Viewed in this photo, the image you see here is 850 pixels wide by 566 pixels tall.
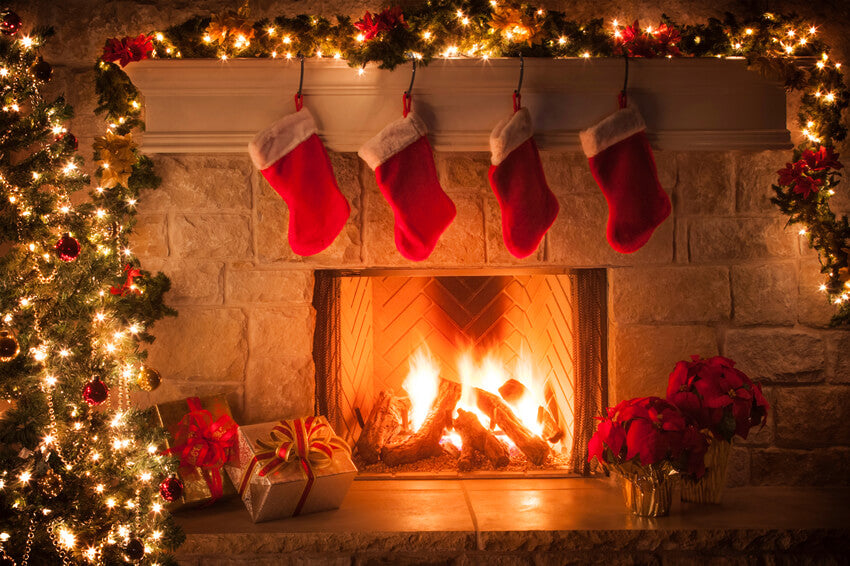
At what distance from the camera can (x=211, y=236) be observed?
2262mm

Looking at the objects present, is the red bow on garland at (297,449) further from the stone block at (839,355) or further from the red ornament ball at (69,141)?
the stone block at (839,355)

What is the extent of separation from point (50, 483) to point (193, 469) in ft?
1.31

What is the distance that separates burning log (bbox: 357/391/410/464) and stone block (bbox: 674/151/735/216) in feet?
3.99

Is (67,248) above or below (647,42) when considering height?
below

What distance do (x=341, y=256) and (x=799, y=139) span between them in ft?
5.12

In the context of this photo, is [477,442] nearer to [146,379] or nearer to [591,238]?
[591,238]

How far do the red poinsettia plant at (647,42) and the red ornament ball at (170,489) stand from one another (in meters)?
1.83

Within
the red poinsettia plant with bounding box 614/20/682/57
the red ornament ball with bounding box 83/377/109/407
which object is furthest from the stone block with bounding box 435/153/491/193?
the red ornament ball with bounding box 83/377/109/407

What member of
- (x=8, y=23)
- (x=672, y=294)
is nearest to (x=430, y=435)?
(x=672, y=294)

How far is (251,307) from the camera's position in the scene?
227 centimetres

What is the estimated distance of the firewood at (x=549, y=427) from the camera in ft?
8.33

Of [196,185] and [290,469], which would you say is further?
[196,185]

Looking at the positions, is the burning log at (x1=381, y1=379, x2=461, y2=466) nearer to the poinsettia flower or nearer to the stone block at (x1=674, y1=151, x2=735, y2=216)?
the stone block at (x1=674, y1=151, x2=735, y2=216)

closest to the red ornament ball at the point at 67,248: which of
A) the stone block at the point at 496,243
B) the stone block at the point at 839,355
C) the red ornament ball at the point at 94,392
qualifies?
the red ornament ball at the point at 94,392
